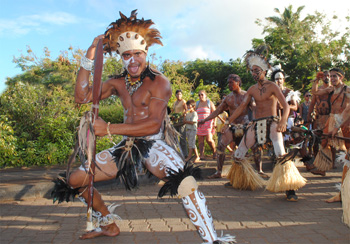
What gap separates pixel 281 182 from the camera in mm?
4684

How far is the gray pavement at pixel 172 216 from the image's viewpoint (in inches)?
127

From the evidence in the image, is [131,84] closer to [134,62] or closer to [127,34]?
[134,62]

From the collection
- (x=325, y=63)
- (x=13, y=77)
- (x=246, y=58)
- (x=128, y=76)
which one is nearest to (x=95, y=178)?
(x=128, y=76)

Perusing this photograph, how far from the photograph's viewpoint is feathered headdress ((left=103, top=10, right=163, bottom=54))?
3037 millimetres

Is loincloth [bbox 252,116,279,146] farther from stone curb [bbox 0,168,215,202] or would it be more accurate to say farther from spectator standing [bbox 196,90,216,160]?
spectator standing [bbox 196,90,216,160]

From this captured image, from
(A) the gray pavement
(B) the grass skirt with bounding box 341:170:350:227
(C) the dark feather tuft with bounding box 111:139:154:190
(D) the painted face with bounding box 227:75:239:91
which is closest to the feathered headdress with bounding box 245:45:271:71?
(D) the painted face with bounding box 227:75:239:91

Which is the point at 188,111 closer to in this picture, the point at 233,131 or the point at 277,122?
the point at 233,131

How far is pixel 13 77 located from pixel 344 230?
121ft

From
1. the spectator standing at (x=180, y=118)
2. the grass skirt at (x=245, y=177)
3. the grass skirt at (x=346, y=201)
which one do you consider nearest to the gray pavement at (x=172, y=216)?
the grass skirt at (x=245, y=177)

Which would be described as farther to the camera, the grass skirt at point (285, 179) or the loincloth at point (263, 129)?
the loincloth at point (263, 129)

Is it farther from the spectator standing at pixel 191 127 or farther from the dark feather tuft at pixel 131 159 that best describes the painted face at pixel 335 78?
the dark feather tuft at pixel 131 159

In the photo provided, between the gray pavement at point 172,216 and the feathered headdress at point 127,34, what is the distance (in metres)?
1.84

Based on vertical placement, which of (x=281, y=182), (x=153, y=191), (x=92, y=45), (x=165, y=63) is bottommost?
(x=153, y=191)

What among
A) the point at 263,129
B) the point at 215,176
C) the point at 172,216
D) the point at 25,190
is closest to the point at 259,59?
the point at 263,129
